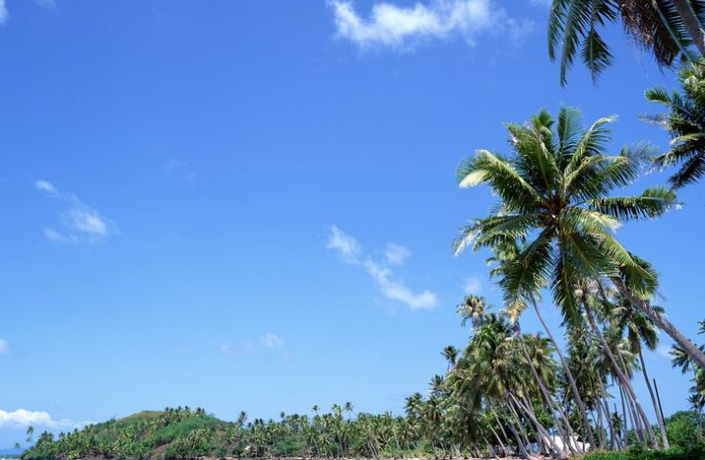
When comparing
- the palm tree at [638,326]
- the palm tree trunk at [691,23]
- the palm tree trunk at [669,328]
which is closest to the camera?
the palm tree trunk at [691,23]

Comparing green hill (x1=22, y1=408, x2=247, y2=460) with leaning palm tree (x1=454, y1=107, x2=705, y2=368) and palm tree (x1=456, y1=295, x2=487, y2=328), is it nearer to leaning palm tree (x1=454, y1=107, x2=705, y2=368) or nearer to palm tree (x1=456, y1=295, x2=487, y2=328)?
palm tree (x1=456, y1=295, x2=487, y2=328)

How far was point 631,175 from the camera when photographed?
16.6m

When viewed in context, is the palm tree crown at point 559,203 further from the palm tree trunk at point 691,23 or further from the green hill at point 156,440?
the green hill at point 156,440

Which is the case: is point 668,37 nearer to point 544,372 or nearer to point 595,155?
point 595,155

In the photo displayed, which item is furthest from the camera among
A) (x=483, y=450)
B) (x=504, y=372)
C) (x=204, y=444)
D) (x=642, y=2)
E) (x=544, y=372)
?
(x=204, y=444)

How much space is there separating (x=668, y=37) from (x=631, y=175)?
15.7 feet

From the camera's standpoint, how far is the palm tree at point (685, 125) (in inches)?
687

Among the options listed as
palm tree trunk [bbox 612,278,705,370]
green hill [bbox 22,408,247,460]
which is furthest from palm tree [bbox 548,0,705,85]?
green hill [bbox 22,408,247,460]

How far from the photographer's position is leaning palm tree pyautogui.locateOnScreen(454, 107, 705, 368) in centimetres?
1594

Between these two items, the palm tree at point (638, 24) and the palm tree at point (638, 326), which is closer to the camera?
the palm tree at point (638, 24)

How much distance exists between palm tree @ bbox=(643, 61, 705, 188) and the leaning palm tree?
2542 millimetres

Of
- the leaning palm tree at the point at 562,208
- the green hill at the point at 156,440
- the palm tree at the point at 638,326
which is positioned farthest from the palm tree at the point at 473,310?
the green hill at the point at 156,440

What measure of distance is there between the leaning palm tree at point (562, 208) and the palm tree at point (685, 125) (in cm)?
254

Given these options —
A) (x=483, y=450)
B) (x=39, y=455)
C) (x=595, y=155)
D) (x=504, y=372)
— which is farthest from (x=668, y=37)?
(x=39, y=455)
